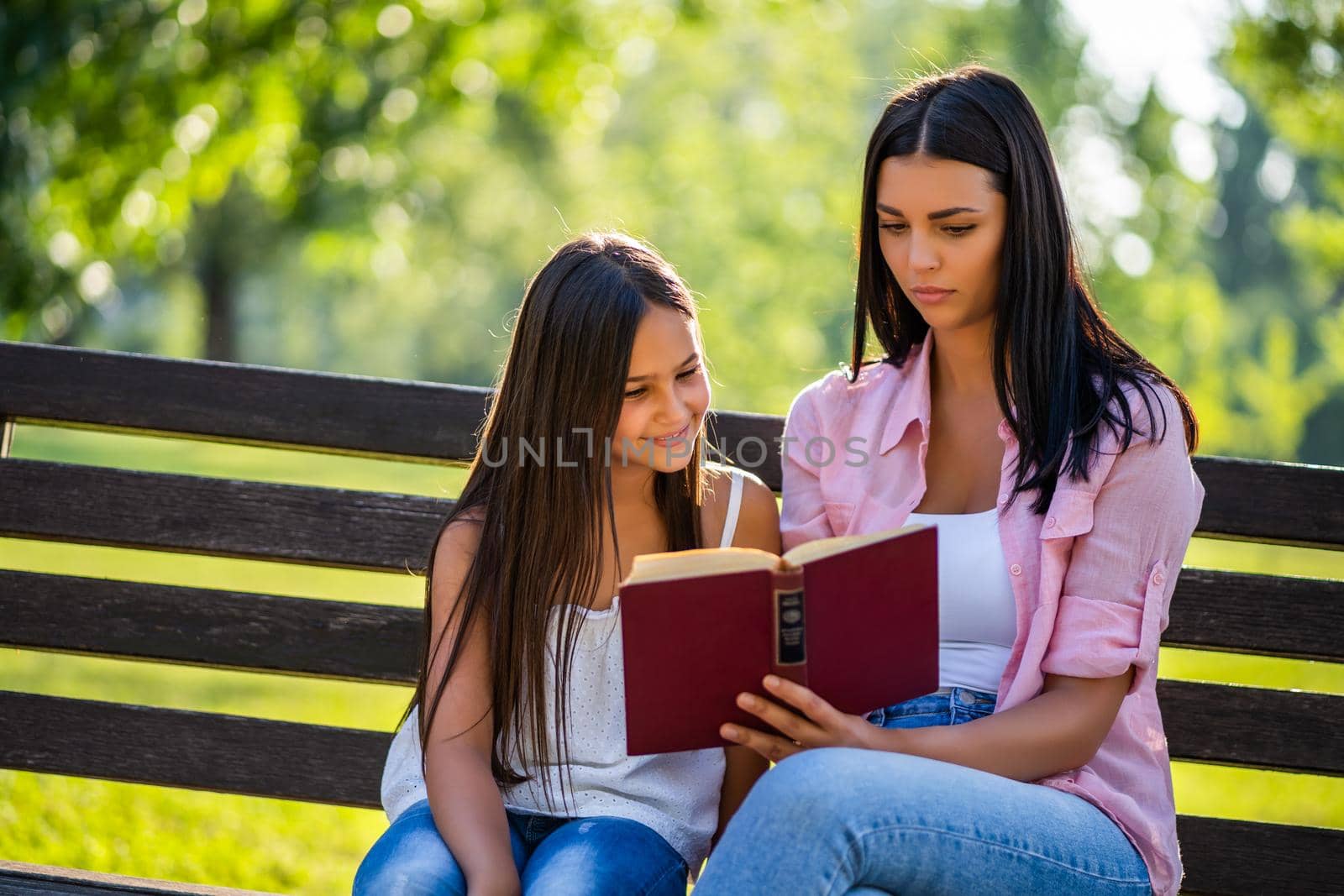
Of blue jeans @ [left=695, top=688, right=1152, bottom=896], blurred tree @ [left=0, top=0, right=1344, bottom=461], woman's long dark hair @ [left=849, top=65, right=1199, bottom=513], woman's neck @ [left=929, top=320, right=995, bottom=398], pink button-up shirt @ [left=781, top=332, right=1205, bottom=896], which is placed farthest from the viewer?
blurred tree @ [left=0, top=0, right=1344, bottom=461]

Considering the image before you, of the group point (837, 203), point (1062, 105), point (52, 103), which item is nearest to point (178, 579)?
point (52, 103)

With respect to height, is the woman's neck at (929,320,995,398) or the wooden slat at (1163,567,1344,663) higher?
the woman's neck at (929,320,995,398)

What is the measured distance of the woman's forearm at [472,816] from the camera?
2.17 m

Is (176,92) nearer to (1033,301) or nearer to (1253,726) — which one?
(1033,301)

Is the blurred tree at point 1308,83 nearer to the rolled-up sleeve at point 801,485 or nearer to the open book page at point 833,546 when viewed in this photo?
the rolled-up sleeve at point 801,485

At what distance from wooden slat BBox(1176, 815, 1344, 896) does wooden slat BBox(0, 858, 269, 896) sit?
191 cm

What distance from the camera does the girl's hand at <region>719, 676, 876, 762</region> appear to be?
2029mm

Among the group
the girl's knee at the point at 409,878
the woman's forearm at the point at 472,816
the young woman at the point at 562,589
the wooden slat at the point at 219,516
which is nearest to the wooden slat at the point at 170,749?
the wooden slat at the point at 219,516

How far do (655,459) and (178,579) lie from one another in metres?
7.50

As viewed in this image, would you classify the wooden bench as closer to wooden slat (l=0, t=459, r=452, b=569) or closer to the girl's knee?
wooden slat (l=0, t=459, r=452, b=569)

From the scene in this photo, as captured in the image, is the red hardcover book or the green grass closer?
the red hardcover book

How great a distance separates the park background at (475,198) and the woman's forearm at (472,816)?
76 centimetres

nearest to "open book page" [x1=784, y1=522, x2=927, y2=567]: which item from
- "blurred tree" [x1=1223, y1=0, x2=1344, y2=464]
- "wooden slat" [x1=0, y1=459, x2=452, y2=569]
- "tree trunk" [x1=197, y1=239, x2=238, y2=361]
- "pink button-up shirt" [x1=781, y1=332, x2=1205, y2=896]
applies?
"pink button-up shirt" [x1=781, y1=332, x2=1205, y2=896]

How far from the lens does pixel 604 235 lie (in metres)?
2.60
